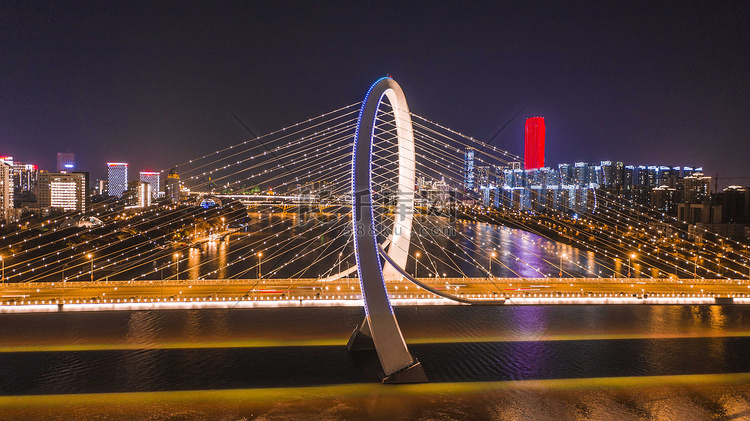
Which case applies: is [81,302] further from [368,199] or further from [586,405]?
[586,405]

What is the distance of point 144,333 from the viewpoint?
1025cm

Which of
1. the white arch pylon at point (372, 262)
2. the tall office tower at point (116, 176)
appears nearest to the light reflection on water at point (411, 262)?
the white arch pylon at point (372, 262)

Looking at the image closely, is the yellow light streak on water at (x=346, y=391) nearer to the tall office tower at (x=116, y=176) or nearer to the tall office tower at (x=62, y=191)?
the tall office tower at (x=62, y=191)

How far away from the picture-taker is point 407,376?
24.2ft

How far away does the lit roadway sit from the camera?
27.8ft

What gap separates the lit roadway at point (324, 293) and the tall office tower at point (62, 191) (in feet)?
142

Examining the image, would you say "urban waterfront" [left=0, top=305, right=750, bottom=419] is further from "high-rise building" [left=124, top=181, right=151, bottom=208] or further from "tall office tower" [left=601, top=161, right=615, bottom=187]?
"tall office tower" [left=601, top=161, right=615, bottom=187]

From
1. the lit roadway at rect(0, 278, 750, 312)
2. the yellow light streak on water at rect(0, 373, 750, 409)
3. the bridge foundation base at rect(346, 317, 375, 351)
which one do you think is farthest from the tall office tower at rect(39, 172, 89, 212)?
the bridge foundation base at rect(346, 317, 375, 351)

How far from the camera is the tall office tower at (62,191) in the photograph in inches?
1828

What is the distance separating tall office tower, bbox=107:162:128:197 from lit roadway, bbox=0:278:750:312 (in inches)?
2289

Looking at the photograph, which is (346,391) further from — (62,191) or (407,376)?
(62,191)

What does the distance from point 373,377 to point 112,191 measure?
6549 cm

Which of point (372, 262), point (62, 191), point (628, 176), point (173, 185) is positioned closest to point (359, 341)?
point (372, 262)

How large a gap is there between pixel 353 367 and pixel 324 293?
192cm
